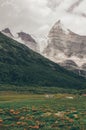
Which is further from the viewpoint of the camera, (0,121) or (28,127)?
(0,121)

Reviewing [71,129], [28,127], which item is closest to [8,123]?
[28,127]

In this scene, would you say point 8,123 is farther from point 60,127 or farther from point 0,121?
point 60,127

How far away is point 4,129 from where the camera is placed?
46.2m

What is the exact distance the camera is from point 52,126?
48375 mm

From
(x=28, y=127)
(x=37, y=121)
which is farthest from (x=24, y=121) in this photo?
(x=28, y=127)

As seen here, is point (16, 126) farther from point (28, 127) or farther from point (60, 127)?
Answer: point (60, 127)

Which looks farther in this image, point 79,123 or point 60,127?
point 79,123

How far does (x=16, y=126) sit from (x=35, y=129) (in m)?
3.48

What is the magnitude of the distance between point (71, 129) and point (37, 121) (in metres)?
7.58

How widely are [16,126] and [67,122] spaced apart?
26.0 ft

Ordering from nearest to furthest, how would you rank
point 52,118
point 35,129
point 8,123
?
point 35,129
point 8,123
point 52,118

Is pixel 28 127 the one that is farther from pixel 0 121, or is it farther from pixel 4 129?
pixel 0 121

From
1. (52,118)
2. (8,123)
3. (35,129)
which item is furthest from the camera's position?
(52,118)

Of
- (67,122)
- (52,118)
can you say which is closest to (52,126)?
(67,122)
